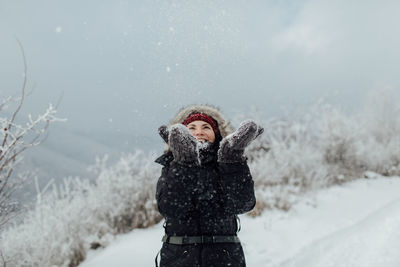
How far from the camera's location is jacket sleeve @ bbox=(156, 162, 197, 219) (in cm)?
189

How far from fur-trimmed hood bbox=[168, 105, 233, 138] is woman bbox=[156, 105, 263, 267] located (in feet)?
1.77

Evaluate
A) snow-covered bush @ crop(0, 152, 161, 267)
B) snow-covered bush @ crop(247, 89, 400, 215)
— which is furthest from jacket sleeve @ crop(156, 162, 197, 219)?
snow-covered bush @ crop(247, 89, 400, 215)

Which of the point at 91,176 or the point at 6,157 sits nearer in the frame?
the point at 6,157

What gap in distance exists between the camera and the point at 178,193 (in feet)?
6.23

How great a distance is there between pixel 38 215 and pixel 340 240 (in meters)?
5.34

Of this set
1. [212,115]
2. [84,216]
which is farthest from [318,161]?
[212,115]

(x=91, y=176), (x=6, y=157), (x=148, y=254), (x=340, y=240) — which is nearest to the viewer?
(x=6, y=157)

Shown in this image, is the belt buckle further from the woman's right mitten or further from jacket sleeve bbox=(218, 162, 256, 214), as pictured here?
the woman's right mitten

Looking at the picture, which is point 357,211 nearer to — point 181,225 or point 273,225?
point 273,225

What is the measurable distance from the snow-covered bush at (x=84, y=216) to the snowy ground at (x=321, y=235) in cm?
39

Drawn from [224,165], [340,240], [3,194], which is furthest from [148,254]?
[224,165]

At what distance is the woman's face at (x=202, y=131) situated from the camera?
220 cm

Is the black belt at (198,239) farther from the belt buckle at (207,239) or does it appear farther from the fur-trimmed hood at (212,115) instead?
the fur-trimmed hood at (212,115)

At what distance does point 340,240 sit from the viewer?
353 centimetres
